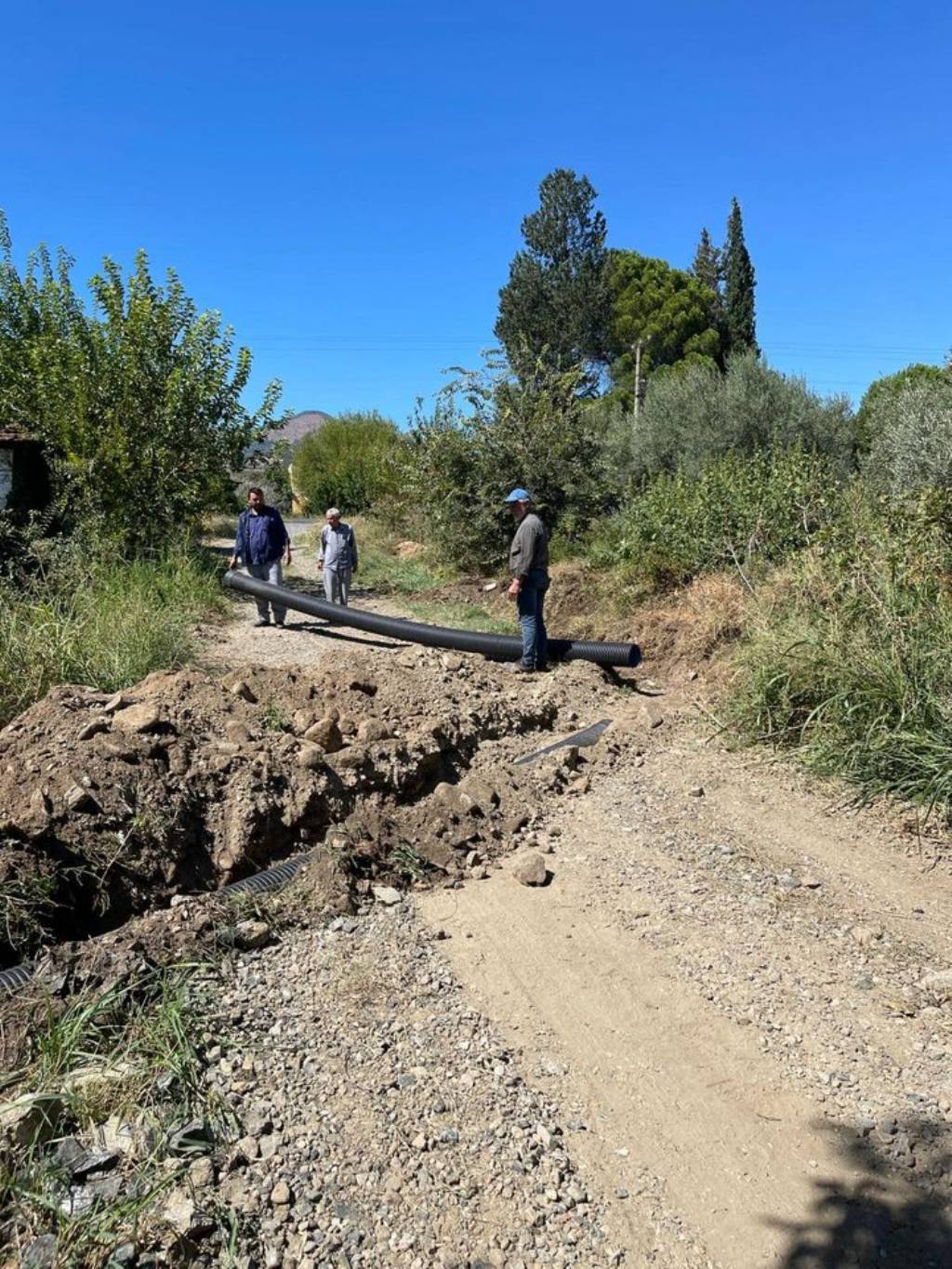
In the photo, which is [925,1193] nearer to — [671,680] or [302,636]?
[671,680]

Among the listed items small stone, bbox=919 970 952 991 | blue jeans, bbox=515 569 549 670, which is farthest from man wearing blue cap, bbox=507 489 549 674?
small stone, bbox=919 970 952 991

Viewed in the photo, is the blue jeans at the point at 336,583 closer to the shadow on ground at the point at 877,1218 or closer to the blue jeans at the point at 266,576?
the blue jeans at the point at 266,576

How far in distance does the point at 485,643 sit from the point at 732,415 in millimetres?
11430

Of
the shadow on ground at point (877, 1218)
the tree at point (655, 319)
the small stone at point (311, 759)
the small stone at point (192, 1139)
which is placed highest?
the tree at point (655, 319)

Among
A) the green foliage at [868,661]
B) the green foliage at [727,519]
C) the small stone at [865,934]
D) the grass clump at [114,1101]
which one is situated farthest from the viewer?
the green foliage at [727,519]

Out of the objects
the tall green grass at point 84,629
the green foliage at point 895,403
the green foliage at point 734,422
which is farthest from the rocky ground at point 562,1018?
the green foliage at point 734,422

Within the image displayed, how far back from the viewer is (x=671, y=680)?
8312 mm

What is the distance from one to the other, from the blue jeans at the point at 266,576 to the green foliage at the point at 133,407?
3211 mm

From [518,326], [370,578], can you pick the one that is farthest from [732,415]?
[518,326]

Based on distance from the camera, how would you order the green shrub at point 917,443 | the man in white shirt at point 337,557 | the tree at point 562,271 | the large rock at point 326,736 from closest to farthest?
the large rock at point 326,736 < the man in white shirt at point 337,557 < the green shrub at point 917,443 < the tree at point 562,271

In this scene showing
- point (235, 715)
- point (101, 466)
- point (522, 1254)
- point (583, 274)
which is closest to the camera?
point (522, 1254)

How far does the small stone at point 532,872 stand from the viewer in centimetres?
457

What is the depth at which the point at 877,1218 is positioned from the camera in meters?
2.57

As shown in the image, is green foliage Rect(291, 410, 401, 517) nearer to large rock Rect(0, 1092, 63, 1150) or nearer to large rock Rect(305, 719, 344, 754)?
large rock Rect(305, 719, 344, 754)
